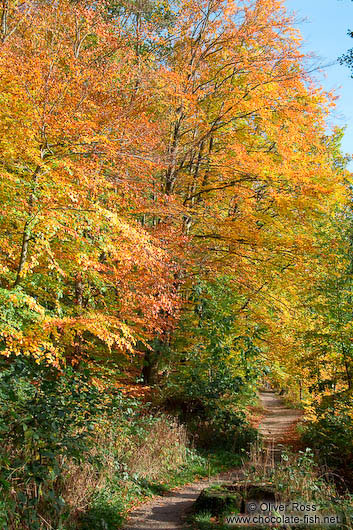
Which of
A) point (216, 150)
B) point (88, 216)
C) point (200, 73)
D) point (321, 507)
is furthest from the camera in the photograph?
point (216, 150)

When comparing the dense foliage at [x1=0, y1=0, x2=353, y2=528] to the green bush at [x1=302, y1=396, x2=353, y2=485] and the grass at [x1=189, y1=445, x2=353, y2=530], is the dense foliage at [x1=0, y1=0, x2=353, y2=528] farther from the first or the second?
the grass at [x1=189, y1=445, x2=353, y2=530]

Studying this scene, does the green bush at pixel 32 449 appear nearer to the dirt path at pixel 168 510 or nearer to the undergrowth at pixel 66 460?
the undergrowth at pixel 66 460

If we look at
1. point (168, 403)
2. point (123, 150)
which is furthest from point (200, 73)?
point (168, 403)

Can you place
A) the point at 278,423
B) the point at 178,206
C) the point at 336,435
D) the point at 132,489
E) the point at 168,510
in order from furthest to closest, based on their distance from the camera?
the point at 278,423 → the point at 178,206 → the point at 336,435 → the point at 132,489 → the point at 168,510

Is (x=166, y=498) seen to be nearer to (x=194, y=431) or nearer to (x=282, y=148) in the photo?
(x=194, y=431)

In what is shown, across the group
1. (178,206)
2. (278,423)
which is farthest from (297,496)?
(278,423)

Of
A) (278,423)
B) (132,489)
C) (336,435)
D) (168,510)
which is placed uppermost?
(336,435)

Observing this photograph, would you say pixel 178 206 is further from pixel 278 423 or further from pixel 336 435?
Result: pixel 278 423

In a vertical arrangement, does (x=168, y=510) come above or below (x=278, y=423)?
above

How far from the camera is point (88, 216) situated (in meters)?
6.02

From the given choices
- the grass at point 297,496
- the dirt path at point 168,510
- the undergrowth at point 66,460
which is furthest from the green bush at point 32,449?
the grass at point 297,496

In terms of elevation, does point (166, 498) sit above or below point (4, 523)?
below

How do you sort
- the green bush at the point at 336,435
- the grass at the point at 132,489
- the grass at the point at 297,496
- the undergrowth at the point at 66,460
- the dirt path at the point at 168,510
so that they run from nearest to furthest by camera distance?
the undergrowth at the point at 66,460 → the grass at the point at 297,496 → the grass at the point at 132,489 → the dirt path at the point at 168,510 → the green bush at the point at 336,435

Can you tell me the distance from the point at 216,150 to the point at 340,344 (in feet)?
24.5
